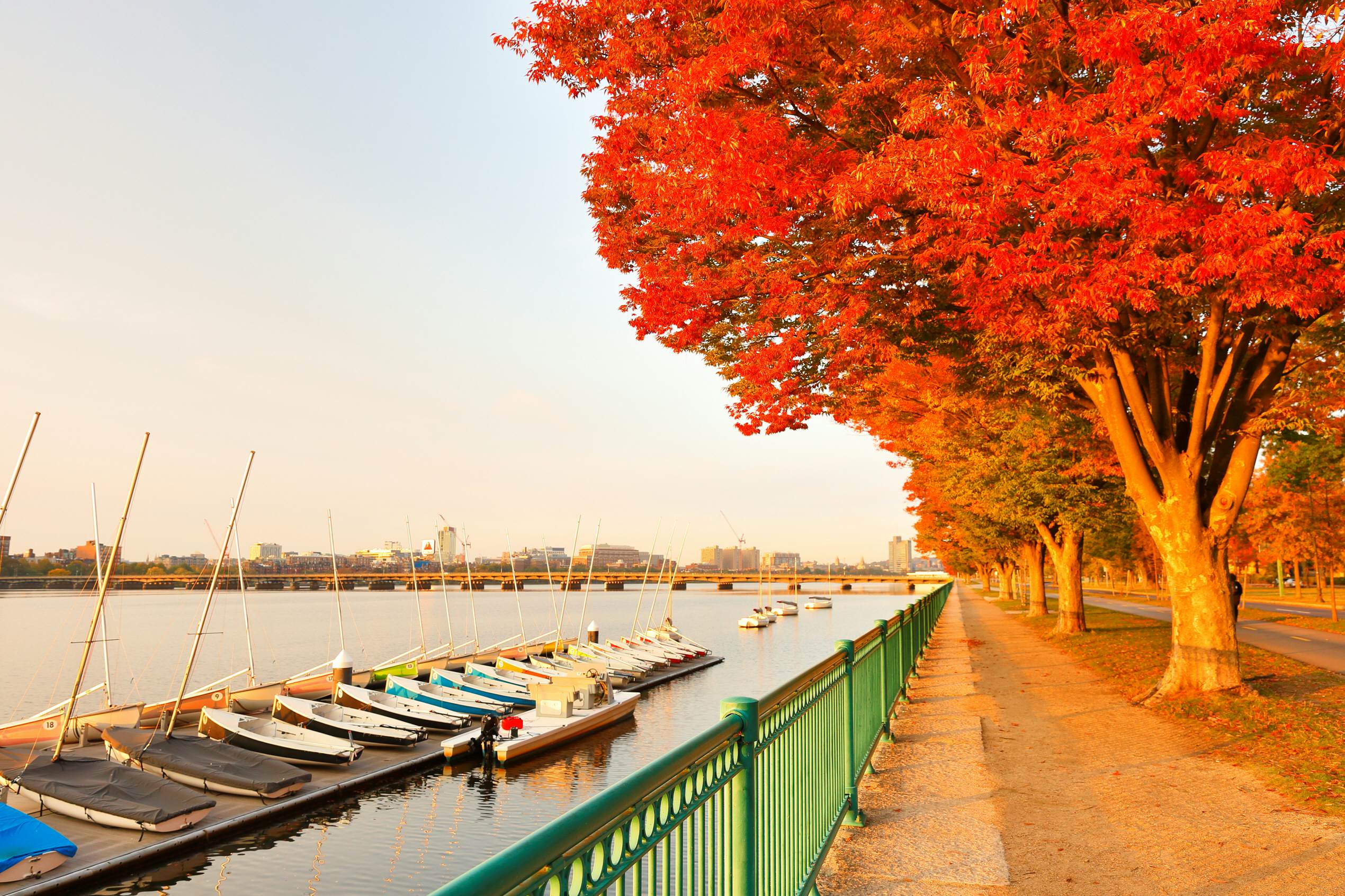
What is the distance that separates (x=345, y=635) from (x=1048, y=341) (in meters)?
82.4

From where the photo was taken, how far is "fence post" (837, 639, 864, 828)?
24.2 ft

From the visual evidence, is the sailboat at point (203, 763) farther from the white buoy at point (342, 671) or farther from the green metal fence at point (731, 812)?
the green metal fence at point (731, 812)

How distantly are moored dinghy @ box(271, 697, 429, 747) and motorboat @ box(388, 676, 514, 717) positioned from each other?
4608 mm

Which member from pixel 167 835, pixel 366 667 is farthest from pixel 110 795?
pixel 366 667

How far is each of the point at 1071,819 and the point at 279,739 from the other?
94.3ft

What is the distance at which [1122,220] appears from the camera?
11180 millimetres

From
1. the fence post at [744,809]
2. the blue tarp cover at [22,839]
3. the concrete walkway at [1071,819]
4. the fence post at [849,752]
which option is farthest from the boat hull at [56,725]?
the fence post at [744,809]

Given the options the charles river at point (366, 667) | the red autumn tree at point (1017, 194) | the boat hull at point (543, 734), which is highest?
the red autumn tree at point (1017, 194)

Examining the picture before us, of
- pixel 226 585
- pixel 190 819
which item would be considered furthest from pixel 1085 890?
pixel 226 585

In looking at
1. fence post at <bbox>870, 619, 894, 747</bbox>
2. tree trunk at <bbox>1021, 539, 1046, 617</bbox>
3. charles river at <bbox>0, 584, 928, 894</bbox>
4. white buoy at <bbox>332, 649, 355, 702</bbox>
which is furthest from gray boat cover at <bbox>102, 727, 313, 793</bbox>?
tree trunk at <bbox>1021, 539, 1046, 617</bbox>

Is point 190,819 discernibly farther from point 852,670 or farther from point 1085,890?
point 1085,890

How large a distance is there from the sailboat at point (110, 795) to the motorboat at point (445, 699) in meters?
15.1

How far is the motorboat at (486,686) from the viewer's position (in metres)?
42.5

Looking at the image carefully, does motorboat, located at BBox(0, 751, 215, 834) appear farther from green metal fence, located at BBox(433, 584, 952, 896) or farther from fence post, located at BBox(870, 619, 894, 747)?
green metal fence, located at BBox(433, 584, 952, 896)
